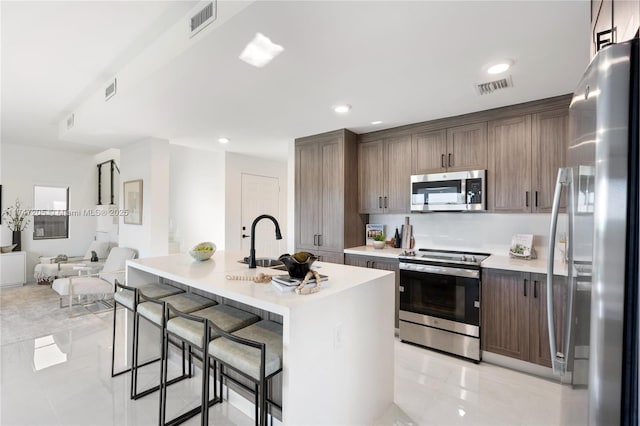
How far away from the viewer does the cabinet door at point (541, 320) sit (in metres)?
2.62

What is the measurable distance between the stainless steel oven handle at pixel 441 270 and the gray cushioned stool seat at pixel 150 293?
223 cm

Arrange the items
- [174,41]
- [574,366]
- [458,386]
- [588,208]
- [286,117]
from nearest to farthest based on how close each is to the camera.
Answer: [588,208] → [574,366] → [174,41] → [458,386] → [286,117]

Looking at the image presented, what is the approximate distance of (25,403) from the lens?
224cm

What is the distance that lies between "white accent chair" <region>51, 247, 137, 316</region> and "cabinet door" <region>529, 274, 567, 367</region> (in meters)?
4.87

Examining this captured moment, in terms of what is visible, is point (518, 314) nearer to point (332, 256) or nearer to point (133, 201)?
point (332, 256)

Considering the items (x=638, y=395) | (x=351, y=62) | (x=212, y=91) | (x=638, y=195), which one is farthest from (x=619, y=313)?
(x=212, y=91)

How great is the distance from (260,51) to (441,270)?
2543 mm

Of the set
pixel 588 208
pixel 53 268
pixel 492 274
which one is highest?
pixel 588 208

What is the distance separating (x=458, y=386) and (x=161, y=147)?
15.6ft

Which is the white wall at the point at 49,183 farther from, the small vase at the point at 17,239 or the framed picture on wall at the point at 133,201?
the framed picture on wall at the point at 133,201

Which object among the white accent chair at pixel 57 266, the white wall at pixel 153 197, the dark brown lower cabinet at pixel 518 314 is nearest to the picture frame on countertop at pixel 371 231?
the dark brown lower cabinet at pixel 518 314

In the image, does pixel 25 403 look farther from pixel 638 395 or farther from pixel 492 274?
pixel 492 274

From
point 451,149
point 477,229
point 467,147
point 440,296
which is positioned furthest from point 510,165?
point 440,296

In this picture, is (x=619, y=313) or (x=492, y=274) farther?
(x=492, y=274)
